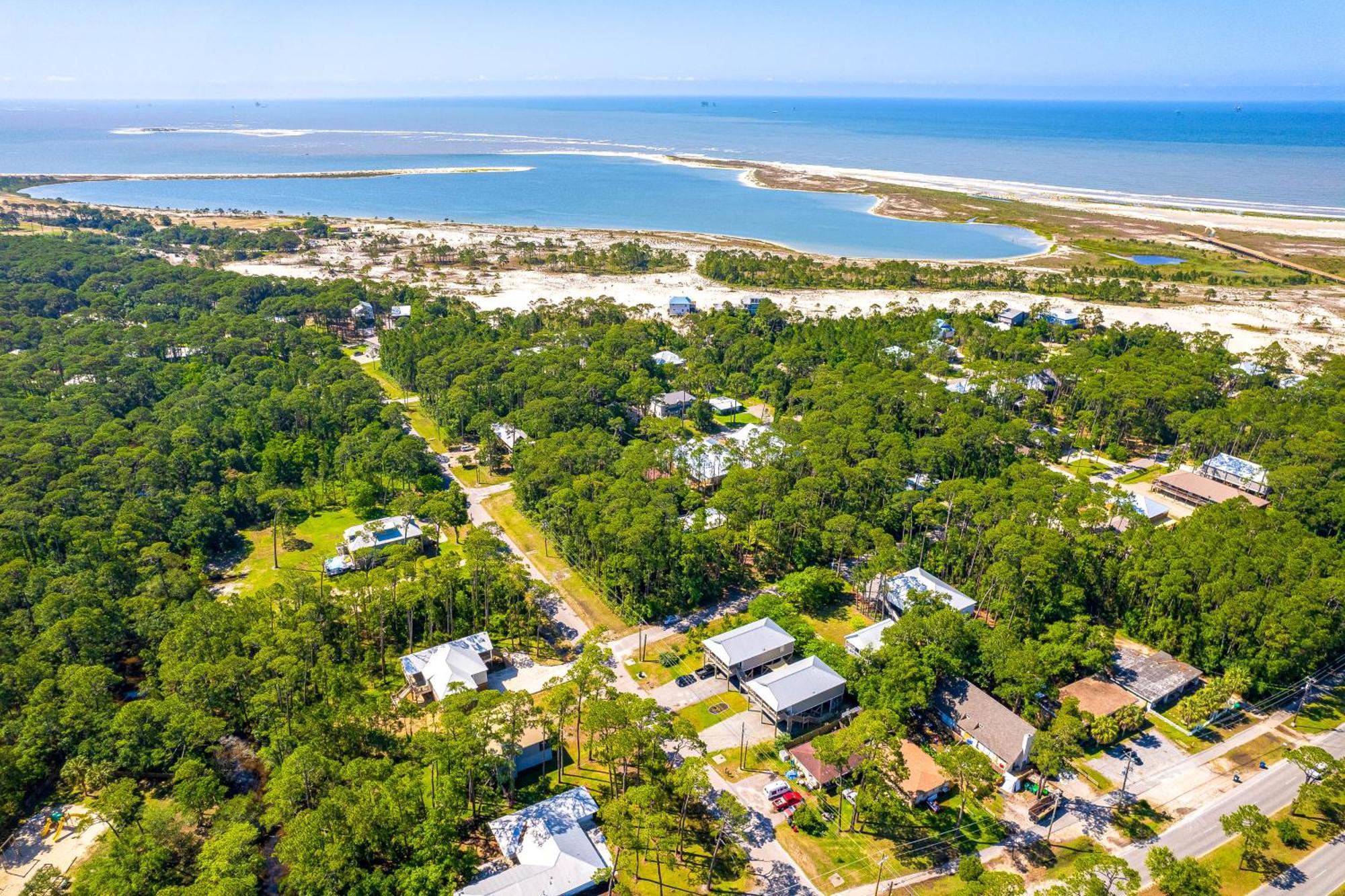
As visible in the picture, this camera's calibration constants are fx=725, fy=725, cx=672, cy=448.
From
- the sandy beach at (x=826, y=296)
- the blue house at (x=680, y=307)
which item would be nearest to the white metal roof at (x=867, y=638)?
the sandy beach at (x=826, y=296)

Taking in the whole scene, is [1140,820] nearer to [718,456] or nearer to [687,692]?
[687,692]

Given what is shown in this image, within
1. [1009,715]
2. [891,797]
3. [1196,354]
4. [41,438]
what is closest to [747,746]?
[891,797]

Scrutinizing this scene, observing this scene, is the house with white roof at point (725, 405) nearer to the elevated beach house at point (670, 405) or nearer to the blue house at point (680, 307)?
the elevated beach house at point (670, 405)

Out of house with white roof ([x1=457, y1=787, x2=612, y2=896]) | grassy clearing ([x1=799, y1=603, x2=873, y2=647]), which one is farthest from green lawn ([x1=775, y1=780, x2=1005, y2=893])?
grassy clearing ([x1=799, y1=603, x2=873, y2=647])

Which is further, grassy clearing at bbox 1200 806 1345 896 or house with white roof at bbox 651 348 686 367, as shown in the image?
house with white roof at bbox 651 348 686 367

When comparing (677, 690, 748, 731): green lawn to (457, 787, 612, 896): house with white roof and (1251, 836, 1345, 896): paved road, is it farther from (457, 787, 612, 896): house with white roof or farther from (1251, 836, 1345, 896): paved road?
(1251, 836, 1345, 896): paved road

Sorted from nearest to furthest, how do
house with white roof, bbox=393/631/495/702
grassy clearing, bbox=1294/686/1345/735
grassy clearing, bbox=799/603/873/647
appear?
grassy clearing, bbox=1294/686/1345/735
house with white roof, bbox=393/631/495/702
grassy clearing, bbox=799/603/873/647
